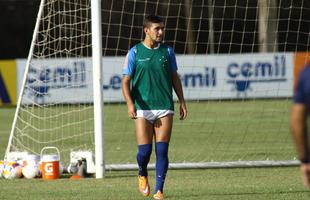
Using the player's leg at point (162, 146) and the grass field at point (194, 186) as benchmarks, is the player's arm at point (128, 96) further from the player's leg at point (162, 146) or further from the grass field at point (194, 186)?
the grass field at point (194, 186)

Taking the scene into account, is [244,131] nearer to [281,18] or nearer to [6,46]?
[281,18]

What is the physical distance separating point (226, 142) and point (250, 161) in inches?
145

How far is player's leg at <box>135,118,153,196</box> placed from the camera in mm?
9727

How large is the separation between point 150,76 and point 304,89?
4.64 metres

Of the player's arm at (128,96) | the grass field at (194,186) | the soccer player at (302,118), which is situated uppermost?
the soccer player at (302,118)

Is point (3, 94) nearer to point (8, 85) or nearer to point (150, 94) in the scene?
point (8, 85)

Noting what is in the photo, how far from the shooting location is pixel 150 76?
976cm

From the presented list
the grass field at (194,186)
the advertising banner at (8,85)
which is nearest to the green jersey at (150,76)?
the grass field at (194,186)

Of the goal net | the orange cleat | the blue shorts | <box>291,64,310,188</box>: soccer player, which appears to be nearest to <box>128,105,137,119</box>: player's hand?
the blue shorts

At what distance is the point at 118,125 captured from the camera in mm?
20750

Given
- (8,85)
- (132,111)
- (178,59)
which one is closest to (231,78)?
(8,85)

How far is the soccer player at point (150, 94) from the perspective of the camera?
31.8 feet

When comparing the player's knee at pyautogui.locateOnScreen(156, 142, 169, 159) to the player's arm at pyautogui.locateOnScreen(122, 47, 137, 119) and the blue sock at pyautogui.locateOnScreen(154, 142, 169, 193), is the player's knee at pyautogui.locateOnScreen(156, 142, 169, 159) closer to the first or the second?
the blue sock at pyautogui.locateOnScreen(154, 142, 169, 193)

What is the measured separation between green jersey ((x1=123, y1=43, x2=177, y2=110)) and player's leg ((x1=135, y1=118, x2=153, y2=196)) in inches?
7.2
